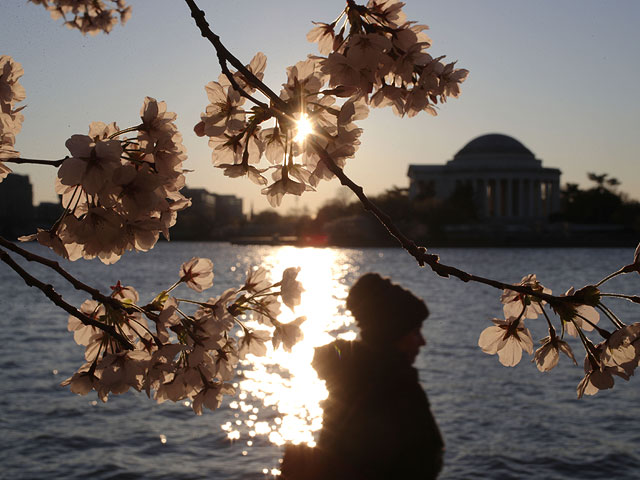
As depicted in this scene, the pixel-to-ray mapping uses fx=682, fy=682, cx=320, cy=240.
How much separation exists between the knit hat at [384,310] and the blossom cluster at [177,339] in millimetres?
2775

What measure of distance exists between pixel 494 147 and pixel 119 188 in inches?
4093

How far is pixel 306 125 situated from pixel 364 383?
3.43m

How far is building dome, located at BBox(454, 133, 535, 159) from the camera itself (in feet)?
330

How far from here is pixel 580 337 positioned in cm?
134

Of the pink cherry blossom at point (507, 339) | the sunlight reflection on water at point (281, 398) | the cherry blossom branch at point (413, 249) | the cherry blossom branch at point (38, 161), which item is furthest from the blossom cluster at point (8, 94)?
the sunlight reflection on water at point (281, 398)

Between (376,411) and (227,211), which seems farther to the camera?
(227,211)

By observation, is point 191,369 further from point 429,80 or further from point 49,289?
point 429,80

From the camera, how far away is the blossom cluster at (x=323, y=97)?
143 cm

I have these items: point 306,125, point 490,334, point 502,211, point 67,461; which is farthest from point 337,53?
point 502,211

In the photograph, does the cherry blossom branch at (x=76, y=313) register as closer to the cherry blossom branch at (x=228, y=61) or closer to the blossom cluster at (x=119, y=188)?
the blossom cluster at (x=119, y=188)

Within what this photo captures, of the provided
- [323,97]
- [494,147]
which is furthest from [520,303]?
[494,147]

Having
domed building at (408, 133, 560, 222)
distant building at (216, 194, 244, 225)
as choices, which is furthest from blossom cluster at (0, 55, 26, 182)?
distant building at (216, 194, 244, 225)

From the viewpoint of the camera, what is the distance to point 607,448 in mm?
11148

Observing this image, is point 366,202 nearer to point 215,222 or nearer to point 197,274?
point 197,274
